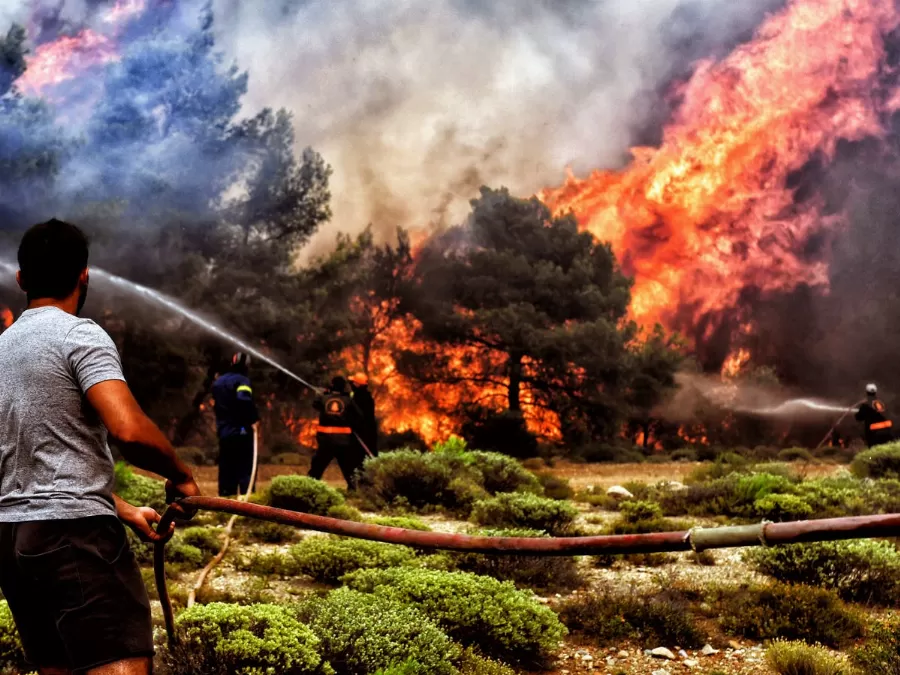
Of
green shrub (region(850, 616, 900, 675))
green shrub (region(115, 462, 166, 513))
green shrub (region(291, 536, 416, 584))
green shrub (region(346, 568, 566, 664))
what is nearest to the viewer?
green shrub (region(850, 616, 900, 675))

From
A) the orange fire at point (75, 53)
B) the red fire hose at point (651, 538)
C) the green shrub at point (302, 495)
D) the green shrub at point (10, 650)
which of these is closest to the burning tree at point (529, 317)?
the orange fire at point (75, 53)

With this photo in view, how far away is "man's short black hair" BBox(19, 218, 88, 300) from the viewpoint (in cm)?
246

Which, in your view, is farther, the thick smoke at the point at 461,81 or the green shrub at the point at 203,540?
the thick smoke at the point at 461,81

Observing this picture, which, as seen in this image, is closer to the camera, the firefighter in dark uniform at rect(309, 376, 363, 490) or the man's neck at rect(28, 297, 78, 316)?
the man's neck at rect(28, 297, 78, 316)

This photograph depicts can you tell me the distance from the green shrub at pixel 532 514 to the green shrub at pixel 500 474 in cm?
339

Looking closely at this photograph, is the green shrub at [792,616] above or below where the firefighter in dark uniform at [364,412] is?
below

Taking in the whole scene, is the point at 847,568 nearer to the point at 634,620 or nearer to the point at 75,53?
the point at 634,620

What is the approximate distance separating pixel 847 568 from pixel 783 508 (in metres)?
2.61

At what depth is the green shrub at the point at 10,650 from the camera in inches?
190

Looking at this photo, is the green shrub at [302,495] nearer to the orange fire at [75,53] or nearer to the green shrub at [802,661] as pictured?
the green shrub at [802,661]

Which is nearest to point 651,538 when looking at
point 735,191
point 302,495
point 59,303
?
point 59,303

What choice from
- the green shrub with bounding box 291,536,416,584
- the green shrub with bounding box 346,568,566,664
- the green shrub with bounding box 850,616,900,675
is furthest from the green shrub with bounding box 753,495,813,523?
the green shrub with bounding box 346,568,566,664

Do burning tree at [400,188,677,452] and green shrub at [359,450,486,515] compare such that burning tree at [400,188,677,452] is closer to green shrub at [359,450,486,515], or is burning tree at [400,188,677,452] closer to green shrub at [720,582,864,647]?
green shrub at [359,450,486,515]

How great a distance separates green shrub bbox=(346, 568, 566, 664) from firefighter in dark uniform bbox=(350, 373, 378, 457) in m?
7.60
